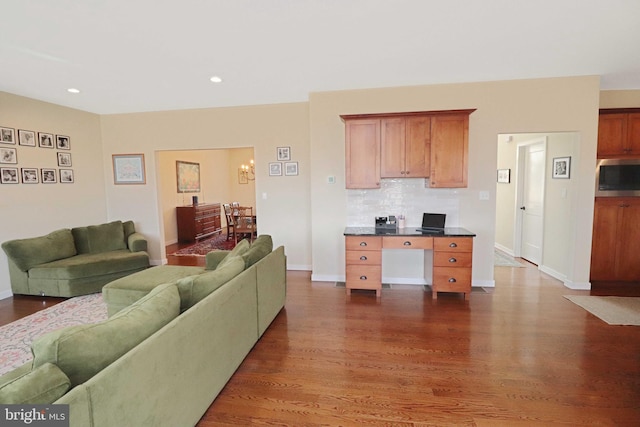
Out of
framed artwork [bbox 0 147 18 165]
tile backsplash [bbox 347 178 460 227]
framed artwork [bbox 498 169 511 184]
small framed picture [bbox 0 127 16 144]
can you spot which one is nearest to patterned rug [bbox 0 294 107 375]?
framed artwork [bbox 0 147 18 165]

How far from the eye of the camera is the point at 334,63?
11.3ft

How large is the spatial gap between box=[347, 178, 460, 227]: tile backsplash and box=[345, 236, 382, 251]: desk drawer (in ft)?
1.89

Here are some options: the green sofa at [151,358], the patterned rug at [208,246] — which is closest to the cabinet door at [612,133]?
the green sofa at [151,358]

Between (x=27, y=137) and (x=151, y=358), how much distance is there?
4.76m

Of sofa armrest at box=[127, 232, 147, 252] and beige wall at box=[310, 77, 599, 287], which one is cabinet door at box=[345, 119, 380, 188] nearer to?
beige wall at box=[310, 77, 599, 287]

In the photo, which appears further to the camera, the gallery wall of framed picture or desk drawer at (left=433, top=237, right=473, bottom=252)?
the gallery wall of framed picture

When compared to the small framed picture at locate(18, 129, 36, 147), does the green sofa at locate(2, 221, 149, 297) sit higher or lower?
lower

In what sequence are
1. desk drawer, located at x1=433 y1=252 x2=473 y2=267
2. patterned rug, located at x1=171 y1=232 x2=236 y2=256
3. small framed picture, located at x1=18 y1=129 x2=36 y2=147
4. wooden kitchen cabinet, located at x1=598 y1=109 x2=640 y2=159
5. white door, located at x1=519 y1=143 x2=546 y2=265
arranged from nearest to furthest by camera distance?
1. desk drawer, located at x1=433 y1=252 x2=473 y2=267
2. wooden kitchen cabinet, located at x1=598 y1=109 x2=640 y2=159
3. small framed picture, located at x1=18 y1=129 x2=36 y2=147
4. white door, located at x1=519 y1=143 x2=546 y2=265
5. patterned rug, located at x1=171 y1=232 x2=236 y2=256

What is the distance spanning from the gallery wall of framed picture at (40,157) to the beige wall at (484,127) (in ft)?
12.7

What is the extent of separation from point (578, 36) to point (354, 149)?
2393 millimetres

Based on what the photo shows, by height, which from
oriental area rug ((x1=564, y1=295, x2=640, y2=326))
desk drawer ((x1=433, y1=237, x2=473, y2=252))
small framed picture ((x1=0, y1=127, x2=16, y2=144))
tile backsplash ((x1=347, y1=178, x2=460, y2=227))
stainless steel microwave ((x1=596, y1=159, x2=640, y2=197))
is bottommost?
oriental area rug ((x1=564, y1=295, x2=640, y2=326))

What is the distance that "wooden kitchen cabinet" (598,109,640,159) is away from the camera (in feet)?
13.9

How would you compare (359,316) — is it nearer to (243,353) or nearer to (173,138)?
(243,353)

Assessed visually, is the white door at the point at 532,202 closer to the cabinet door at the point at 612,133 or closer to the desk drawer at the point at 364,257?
the cabinet door at the point at 612,133
